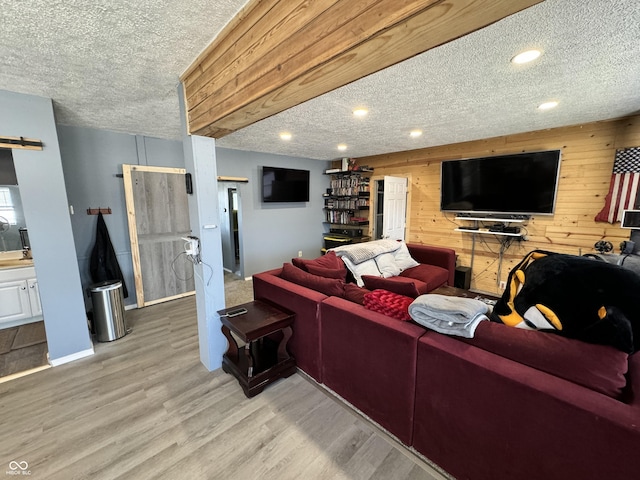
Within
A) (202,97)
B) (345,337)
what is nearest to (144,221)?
(202,97)

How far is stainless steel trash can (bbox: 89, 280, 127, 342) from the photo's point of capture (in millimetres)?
2686

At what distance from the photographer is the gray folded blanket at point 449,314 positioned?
133 centimetres

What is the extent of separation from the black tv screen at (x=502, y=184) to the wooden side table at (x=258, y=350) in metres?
3.37

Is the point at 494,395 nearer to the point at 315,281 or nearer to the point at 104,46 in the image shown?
the point at 315,281

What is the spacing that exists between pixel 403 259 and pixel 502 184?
173 centimetres

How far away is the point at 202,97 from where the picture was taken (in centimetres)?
171

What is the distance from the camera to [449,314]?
1371mm

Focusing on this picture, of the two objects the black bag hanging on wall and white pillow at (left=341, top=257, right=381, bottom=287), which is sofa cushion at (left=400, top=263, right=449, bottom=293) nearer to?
white pillow at (left=341, top=257, right=381, bottom=287)

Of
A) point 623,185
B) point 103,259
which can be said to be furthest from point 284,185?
point 623,185

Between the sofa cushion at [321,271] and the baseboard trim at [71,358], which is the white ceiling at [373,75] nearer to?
the sofa cushion at [321,271]

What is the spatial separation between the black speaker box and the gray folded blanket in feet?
9.19

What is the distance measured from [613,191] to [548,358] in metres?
3.13

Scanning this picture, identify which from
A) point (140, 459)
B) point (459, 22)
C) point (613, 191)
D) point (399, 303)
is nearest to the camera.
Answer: point (459, 22)

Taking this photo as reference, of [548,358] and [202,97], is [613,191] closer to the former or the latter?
[548,358]
